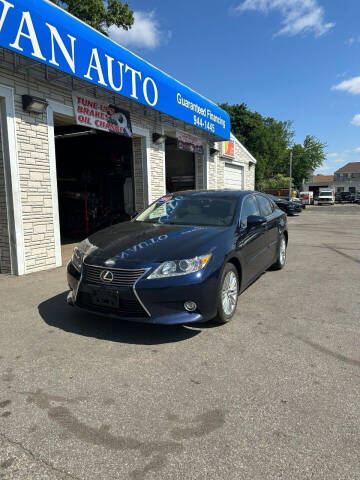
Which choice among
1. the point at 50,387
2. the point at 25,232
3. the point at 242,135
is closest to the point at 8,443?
the point at 50,387

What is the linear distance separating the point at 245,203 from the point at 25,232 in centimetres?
397

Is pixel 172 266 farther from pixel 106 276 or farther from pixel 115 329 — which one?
pixel 115 329

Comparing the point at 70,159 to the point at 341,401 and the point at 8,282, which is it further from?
the point at 341,401

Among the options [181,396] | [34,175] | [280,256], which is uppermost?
[34,175]

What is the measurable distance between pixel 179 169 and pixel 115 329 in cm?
1185

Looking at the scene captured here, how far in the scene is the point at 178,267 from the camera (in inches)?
132

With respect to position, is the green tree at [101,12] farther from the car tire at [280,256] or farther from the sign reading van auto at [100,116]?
the car tire at [280,256]

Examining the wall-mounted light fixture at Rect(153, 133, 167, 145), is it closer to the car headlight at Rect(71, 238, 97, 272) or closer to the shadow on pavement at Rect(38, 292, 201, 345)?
the car headlight at Rect(71, 238, 97, 272)

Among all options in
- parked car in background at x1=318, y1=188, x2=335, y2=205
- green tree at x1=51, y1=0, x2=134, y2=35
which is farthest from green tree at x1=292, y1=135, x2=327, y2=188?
green tree at x1=51, y1=0, x2=134, y2=35

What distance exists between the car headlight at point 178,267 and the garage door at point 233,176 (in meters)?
12.5

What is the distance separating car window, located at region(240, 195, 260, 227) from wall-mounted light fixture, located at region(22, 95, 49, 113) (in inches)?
163

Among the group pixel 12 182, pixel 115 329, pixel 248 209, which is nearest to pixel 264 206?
pixel 248 209

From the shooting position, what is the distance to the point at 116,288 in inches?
130

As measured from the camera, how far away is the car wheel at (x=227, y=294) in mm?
3641
